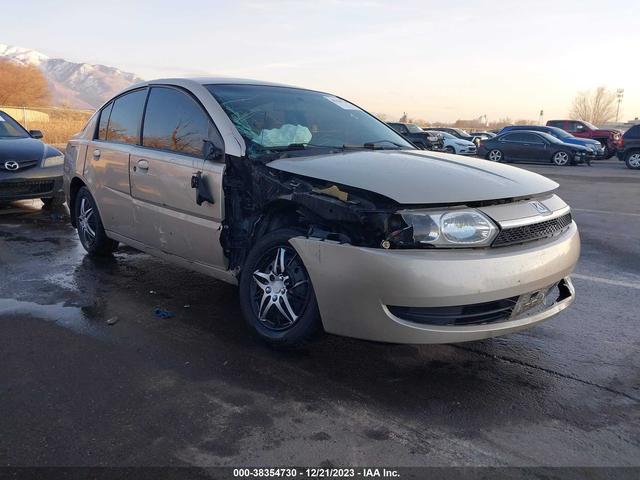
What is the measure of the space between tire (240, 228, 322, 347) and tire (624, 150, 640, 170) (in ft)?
68.5

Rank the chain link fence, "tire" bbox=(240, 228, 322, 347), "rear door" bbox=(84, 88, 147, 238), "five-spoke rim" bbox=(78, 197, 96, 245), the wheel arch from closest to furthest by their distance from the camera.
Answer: "tire" bbox=(240, 228, 322, 347) < "rear door" bbox=(84, 88, 147, 238) < "five-spoke rim" bbox=(78, 197, 96, 245) < the wheel arch < the chain link fence

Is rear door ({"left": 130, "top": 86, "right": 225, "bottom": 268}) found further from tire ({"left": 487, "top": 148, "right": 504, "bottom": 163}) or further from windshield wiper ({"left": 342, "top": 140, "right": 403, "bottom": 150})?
tire ({"left": 487, "top": 148, "right": 504, "bottom": 163})

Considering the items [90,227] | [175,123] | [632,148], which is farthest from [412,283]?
[632,148]

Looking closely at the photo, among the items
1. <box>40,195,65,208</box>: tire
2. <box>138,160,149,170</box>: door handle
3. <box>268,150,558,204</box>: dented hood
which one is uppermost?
<box>268,150,558,204</box>: dented hood

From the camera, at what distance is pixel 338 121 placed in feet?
14.3

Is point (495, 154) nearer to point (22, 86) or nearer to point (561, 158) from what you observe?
point (561, 158)

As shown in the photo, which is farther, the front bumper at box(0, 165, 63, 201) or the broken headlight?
the front bumper at box(0, 165, 63, 201)

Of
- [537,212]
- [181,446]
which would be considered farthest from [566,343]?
[181,446]

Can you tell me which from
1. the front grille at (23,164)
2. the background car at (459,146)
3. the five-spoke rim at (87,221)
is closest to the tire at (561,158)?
the background car at (459,146)

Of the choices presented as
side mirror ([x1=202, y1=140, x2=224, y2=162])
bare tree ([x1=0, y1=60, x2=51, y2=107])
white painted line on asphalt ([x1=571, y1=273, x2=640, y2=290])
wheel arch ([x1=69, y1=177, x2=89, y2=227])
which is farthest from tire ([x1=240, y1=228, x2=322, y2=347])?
bare tree ([x1=0, y1=60, x2=51, y2=107])

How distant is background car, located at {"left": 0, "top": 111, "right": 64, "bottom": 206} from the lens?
7.56 metres

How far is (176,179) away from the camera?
401 centimetres

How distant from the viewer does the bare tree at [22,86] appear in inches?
2082

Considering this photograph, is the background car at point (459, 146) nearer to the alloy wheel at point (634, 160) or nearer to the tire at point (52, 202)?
→ the alloy wheel at point (634, 160)
